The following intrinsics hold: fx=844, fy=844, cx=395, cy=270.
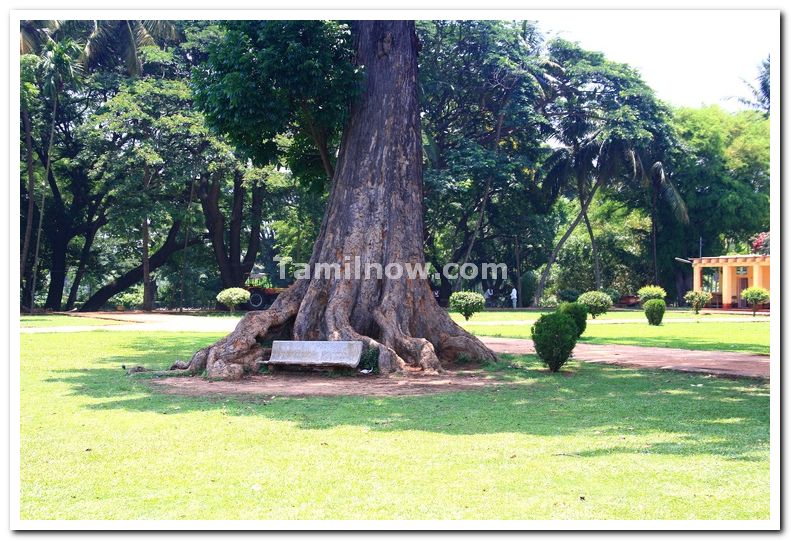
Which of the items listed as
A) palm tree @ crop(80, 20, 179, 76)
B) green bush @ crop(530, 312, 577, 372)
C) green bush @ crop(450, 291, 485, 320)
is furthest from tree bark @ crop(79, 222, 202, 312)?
green bush @ crop(530, 312, 577, 372)

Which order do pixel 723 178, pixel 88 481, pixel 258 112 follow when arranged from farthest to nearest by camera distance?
pixel 723 178 < pixel 258 112 < pixel 88 481

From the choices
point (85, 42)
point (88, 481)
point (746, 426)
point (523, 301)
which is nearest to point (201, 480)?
point (88, 481)

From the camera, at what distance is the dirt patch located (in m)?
10.9

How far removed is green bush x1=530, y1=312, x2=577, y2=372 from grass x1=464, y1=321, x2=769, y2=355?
5483 millimetres

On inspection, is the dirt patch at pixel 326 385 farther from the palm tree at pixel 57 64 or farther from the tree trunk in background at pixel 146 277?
the tree trunk in background at pixel 146 277

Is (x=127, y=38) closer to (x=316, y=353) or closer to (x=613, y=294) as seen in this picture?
(x=613, y=294)

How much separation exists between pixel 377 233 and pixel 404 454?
7.99 m

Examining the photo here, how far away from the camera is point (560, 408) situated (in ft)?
30.6

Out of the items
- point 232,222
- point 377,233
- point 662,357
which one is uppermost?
point 232,222

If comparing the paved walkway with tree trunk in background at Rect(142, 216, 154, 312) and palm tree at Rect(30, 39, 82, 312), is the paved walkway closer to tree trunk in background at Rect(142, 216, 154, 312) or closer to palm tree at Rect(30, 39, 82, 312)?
palm tree at Rect(30, 39, 82, 312)

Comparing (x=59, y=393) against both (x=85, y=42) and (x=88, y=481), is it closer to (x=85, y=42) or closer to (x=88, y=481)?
(x=88, y=481)

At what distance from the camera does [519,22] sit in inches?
1553

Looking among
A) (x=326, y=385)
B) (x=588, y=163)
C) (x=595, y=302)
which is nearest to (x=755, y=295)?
(x=588, y=163)

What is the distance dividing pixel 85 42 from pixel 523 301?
26.4m
